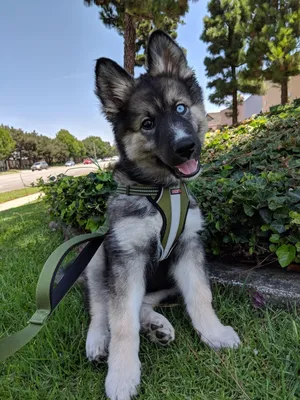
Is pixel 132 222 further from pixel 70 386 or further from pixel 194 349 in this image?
pixel 70 386

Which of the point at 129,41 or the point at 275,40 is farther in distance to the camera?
the point at 275,40

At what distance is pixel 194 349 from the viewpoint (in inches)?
69.7

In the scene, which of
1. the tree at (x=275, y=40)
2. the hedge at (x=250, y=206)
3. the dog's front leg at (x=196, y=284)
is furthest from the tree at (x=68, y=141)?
the dog's front leg at (x=196, y=284)

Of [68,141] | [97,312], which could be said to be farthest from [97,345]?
[68,141]

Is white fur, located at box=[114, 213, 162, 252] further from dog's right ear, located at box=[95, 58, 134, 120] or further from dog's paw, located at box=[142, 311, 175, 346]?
dog's right ear, located at box=[95, 58, 134, 120]

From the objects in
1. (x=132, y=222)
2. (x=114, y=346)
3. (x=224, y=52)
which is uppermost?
(x=224, y=52)

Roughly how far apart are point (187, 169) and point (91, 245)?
0.83 m

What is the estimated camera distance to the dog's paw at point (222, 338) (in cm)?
174

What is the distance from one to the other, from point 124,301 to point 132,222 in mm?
454

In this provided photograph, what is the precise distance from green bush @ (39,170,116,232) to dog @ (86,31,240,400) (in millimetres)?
1366

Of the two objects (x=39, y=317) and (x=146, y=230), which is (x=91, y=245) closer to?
(x=146, y=230)

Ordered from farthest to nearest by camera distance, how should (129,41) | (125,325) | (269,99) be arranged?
(269,99) < (129,41) < (125,325)

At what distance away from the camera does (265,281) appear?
2.07m

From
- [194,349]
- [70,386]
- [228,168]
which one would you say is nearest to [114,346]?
[70,386]
